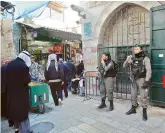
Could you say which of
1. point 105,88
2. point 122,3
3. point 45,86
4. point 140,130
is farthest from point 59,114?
point 122,3

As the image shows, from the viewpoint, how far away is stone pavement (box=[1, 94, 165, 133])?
420 cm

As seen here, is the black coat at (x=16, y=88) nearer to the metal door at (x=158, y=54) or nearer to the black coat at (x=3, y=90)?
the black coat at (x=3, y=90)

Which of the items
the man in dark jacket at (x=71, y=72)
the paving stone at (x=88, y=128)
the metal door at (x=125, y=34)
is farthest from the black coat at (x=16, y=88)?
the man in dark jacket at (x=71, y=72)

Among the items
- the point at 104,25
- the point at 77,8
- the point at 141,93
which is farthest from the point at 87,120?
the point at 77,8

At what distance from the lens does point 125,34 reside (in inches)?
284

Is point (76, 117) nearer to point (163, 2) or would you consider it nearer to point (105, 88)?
point (105, 88)

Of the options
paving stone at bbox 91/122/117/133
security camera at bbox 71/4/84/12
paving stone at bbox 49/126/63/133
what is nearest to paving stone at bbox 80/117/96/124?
paving stone at bbox 91/122/117/133

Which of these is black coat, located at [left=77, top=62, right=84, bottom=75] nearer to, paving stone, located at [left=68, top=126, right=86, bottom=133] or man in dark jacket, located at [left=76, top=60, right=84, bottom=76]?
man in dark jacket, located at [left=76, top=60, right=84, bottom=76]

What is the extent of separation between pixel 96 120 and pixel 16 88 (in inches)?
92.0

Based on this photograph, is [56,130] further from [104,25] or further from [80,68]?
[104,25]

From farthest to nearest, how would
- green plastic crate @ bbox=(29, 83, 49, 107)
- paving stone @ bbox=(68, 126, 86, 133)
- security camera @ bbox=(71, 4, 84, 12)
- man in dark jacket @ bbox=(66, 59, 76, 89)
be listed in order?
man in dark jacket @ bbox=(66, 59, 76, 89) → security camera @ bbox=(71, 4, 84, 12) → green plastic crate @ bbox=(29, 83, 49, 107) → paving stone @ bbox=(68, 126, 86, 133)

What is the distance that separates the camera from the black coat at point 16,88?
3.59m

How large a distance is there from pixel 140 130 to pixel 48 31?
928 centimetres

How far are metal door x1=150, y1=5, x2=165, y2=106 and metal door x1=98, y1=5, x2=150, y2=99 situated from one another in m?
0.99
